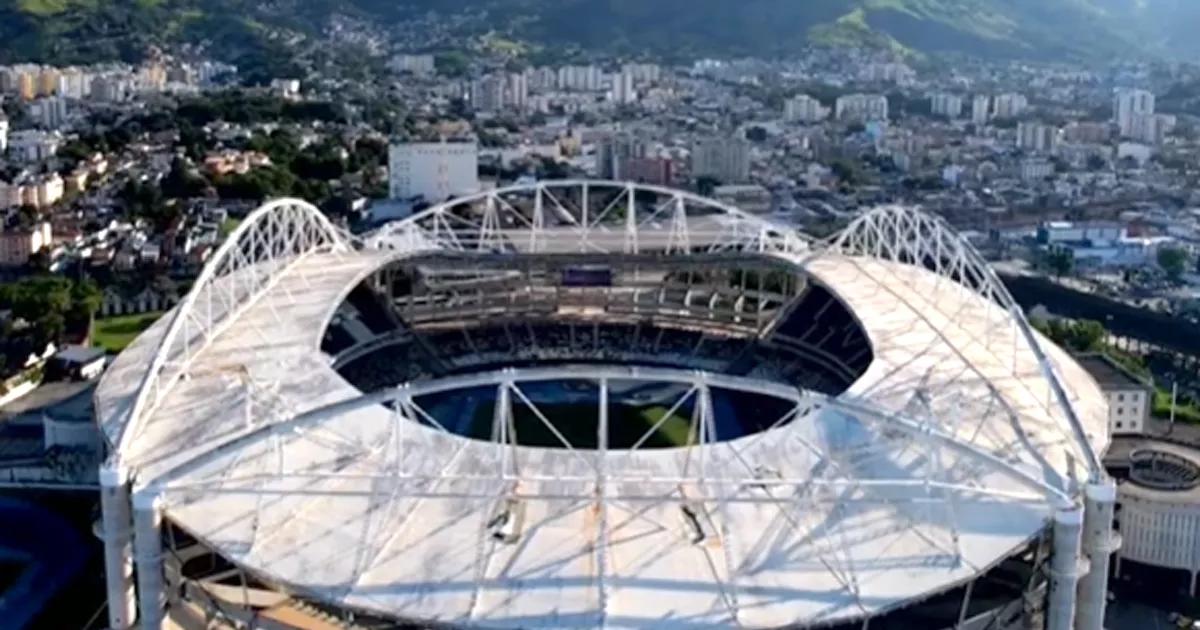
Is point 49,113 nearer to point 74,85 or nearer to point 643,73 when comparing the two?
point 74,85

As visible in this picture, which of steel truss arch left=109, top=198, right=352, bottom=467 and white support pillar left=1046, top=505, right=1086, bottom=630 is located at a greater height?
steel truss arch left=109, top=198, right=352, bottom=467

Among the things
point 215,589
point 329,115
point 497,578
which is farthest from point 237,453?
point 329,115

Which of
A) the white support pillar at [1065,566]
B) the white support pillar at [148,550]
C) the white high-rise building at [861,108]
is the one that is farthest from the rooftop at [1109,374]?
the white high-rise building at [861,108]

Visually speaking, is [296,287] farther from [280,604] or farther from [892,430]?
[892,430]

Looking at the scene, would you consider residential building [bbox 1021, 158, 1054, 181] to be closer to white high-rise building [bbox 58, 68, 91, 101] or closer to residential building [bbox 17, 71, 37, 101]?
white high-rise building [bbox 58, 68, 91, 101]

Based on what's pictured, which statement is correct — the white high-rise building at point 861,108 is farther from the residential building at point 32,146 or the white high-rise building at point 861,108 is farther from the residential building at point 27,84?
the residential building at point 27,84

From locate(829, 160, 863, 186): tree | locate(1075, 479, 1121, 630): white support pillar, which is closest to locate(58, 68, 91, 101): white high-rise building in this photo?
locate(829, 160, 863, 186): tree
